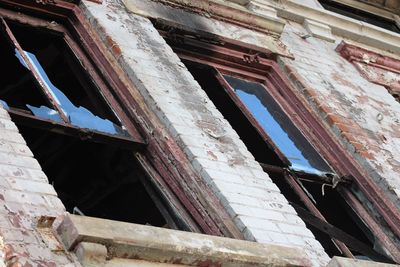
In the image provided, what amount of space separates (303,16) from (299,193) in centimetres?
342

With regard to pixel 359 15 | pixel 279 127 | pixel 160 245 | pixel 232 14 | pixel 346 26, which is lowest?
pixel 160 245

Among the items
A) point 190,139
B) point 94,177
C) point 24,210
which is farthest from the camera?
point 94,177

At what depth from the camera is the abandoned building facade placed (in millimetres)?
4242

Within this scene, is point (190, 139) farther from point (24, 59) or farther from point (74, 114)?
point (24, 59)

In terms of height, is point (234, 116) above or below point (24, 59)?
above

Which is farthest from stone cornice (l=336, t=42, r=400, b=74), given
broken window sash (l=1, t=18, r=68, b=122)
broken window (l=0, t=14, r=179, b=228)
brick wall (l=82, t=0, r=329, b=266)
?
broken window sash (l=1, t=18, r=68, b=122)

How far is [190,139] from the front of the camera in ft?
18.5

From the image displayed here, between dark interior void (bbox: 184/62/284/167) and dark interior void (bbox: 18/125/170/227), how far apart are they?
1.09 metres

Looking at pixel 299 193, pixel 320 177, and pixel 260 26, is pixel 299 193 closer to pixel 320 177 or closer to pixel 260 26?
pixel 320 177

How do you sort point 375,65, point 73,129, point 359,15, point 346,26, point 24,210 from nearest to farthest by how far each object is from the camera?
point 24,210, point 73,129, point 375,65, point 346,26, point 359,15

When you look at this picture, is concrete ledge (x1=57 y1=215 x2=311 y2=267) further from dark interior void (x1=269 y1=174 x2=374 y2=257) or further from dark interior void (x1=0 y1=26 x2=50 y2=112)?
dark interior void (x1=0 y1=26 x2=50 y2=112)

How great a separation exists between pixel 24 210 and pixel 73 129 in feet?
5.00

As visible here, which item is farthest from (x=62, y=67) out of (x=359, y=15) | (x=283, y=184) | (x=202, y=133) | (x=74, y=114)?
(x=359, y=15)

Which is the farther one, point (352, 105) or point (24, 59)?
point (352, 105)
